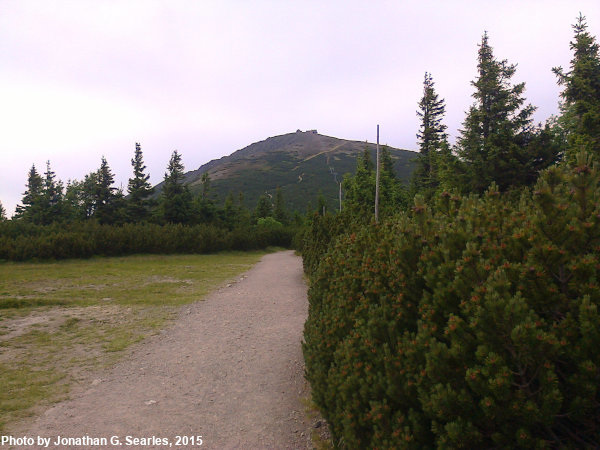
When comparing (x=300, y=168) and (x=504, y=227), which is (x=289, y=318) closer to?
(x=504, y=227)

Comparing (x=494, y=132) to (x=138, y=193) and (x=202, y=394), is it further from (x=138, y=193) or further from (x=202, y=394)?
(x=138, y=193)

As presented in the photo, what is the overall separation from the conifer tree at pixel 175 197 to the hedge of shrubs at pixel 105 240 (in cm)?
1108

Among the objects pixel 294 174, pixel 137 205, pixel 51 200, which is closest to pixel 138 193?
pixel 137 205

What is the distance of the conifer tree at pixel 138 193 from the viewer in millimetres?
42188

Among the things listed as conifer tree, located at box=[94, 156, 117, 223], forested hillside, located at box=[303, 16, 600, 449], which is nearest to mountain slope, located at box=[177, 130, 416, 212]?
conifer tree, located at box=[94, 156, 117, 223]

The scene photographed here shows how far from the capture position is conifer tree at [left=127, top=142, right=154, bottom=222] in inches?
1661

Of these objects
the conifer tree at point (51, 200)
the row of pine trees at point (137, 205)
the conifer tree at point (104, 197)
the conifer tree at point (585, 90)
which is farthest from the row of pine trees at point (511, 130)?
the conifer tree at point (51, 200)

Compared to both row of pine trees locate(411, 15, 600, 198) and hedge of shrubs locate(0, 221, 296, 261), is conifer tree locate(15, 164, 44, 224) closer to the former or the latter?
hedge of shrubs locate(0, 221, 296, 261)

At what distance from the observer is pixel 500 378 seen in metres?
1.60

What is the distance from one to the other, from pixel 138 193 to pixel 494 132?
36063 mm

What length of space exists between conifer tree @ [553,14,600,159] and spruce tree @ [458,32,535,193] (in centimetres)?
271

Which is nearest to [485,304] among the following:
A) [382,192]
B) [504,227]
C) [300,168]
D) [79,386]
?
[504,227]

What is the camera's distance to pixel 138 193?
42938 mm

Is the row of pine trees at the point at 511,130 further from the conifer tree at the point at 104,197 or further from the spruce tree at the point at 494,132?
the conifer tree at the point at 104,197
